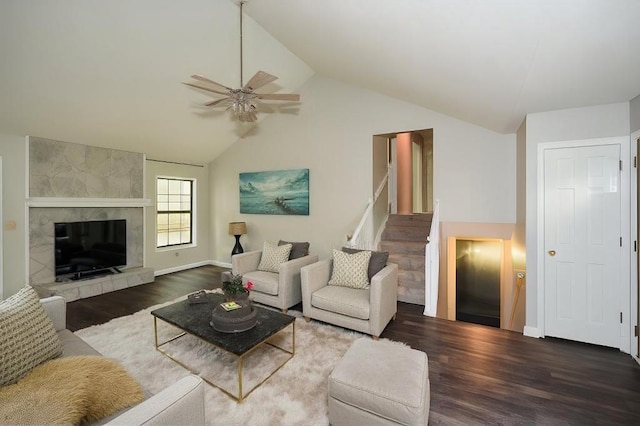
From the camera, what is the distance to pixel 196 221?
664 centimetres

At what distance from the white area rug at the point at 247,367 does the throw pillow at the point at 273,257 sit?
0.95 m

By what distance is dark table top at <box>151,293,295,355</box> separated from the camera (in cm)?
220

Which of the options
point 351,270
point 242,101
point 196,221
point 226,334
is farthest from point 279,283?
point 196,221

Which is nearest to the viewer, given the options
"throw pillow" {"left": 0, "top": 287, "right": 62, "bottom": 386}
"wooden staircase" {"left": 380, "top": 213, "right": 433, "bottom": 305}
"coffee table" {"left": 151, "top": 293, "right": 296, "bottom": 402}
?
"throw pillow" {"left": 0, "top": 287, "right": 62, "bottom": 386}

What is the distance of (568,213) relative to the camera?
3021mm

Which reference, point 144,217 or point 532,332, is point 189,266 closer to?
point 144,217

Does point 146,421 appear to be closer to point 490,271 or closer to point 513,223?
point 513,223

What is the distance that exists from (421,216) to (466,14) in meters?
3.89

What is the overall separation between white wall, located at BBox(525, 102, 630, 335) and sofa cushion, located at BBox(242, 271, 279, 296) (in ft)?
9.90

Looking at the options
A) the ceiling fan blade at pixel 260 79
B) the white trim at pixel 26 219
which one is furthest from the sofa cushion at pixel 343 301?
the white trim at pixel 26 219

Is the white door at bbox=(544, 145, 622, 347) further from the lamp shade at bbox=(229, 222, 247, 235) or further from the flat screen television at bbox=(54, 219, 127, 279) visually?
the flat screen television at bbox=(54, 219, 127, 279)

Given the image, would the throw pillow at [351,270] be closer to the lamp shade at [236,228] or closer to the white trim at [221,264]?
the lamp shade at [236,228]

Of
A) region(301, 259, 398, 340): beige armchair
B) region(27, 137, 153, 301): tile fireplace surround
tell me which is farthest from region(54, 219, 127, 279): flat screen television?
region(301, 259, 398, 340): beige armchair

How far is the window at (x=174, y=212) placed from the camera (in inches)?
240
